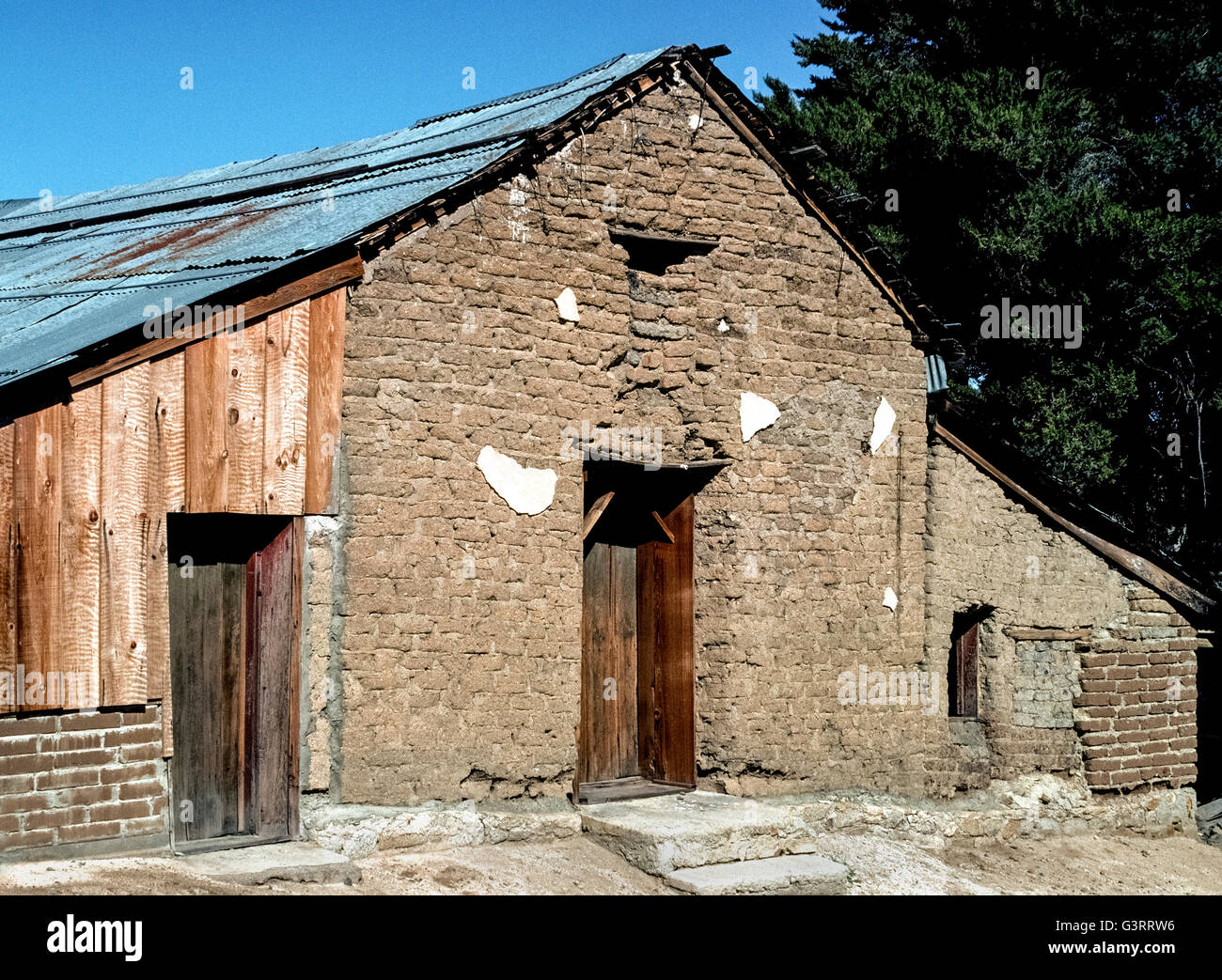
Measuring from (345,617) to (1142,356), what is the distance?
13.5 meters

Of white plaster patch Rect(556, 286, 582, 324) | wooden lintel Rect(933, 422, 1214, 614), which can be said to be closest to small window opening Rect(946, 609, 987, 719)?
wooden lintel Rect(933, 422, 1214, 614)

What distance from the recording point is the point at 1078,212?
17.1 m

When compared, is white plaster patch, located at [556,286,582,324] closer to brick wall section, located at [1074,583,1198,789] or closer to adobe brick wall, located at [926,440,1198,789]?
adobe brick wall, located at [926,440,1198,789]

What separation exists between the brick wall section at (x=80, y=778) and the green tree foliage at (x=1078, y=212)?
526 inches

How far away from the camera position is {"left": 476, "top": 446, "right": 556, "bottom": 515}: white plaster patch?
7590mm

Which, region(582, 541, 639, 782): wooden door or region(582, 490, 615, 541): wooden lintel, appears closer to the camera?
region(582, 490, 615, 541): wooden lintel

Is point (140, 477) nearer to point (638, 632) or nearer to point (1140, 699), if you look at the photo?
point (638, 632)

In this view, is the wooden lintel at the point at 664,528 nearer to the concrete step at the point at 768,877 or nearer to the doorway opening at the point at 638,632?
the doorway opening at the point at 638,632

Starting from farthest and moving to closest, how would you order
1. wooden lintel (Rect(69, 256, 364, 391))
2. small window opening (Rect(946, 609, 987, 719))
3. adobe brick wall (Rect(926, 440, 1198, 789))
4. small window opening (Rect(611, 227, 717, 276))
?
small window opening (Rect(946, 609, 987, 719)) → adobe brick wall (Rect(926, 440, 1198, 789)) → small window opening (Rect(611, 227, 717, 276)) → wooden lintel (Rect(69, 256, 364, 391))

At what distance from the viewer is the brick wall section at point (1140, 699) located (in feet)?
33.2

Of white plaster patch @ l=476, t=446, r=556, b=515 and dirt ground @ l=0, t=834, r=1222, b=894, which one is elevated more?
white plaster patch @ l=476, t=446, r=556, b=515

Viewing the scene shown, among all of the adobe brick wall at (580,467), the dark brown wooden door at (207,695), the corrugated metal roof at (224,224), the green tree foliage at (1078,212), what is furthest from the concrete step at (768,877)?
the green tree foliage at (1078,212)

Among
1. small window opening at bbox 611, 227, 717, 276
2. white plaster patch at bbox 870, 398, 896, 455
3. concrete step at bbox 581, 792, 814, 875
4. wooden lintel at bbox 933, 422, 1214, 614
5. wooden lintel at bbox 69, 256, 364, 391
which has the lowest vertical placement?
concrete step at bbox 581, 792, 814, 875

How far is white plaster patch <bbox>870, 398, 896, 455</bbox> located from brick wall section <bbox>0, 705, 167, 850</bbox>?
512cm
